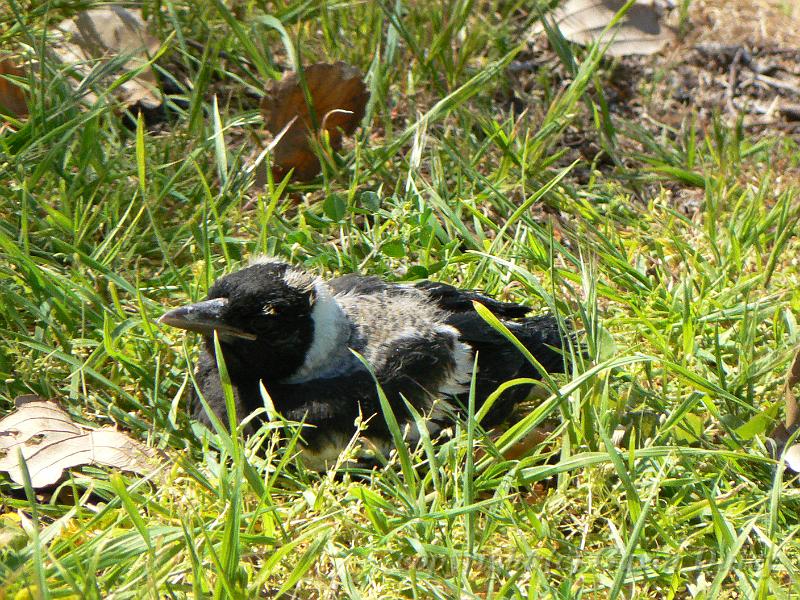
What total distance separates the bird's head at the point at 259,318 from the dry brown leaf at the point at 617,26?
266cm

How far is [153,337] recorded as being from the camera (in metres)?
Answer: 3.34

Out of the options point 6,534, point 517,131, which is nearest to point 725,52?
point 517,131

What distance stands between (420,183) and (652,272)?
1.10 metres

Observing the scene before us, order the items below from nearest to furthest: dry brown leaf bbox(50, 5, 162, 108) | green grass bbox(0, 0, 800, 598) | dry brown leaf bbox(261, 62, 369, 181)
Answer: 1. green grass bbox(0, 0, 800, 598)
2. dry brown leaf bbox(261, 62, 369, 181)
3. dry brown leaf bbox(50, 5, 162, 108)

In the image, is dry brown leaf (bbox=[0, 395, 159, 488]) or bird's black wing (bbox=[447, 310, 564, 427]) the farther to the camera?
bird's black wing (bbox=[447, 310, 564, 427])

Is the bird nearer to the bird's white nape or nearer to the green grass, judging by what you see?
the bird's white nape

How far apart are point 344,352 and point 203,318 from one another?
0.51 metres

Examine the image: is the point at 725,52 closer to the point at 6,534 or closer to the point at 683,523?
the point at 683,523

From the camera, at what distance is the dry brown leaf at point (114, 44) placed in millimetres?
4398

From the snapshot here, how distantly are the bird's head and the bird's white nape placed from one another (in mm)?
20

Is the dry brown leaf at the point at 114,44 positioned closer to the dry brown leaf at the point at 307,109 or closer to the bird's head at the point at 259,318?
A: the dry brown leaf at the point at 307,109

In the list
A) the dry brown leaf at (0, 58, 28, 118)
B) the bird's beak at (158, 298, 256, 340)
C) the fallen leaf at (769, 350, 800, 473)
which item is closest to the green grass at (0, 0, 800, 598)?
the fallen leaf at (769, 350, 800, 473)

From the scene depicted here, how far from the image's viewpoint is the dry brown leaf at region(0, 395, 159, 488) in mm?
2918

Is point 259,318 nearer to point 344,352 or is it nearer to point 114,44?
point 344,352
